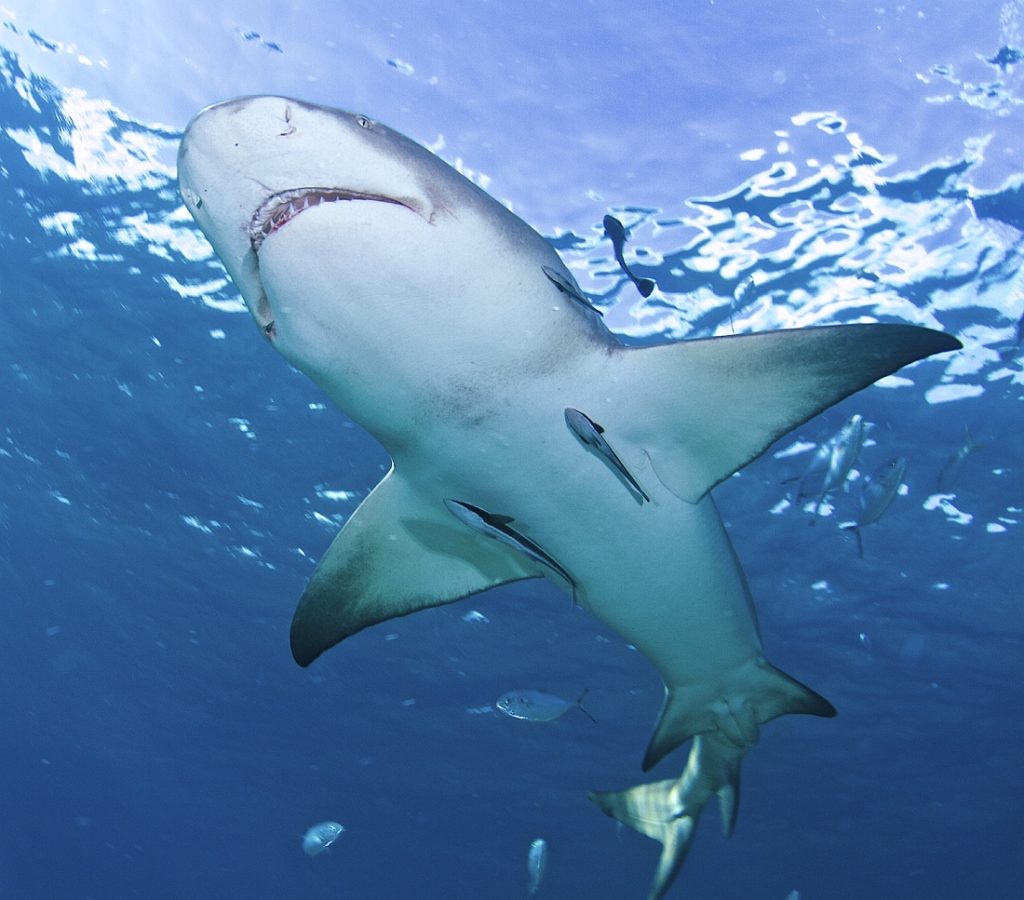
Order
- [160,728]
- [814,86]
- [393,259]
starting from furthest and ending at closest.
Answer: [160,728] < [814,86] < [393,259]

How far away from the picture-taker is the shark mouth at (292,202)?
7.13 ft

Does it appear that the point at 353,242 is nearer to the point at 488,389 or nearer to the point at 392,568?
the point at 488,389

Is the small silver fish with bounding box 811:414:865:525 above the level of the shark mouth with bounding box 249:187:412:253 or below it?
above

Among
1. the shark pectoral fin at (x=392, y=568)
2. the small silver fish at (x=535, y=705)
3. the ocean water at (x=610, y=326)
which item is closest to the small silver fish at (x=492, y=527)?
the shark pectoral fin at (x=392, y=568)

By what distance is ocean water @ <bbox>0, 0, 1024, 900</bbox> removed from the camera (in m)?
8.52

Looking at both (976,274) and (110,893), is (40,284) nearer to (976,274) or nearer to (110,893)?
(976,274)

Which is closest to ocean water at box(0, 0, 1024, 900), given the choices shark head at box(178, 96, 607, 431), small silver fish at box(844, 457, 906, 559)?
shark head at box(178, 96, 607, 431)

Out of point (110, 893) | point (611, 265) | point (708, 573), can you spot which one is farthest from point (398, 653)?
point (110, 893)

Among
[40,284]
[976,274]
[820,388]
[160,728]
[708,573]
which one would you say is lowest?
[160,728]

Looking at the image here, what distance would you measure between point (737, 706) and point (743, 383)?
264 cm

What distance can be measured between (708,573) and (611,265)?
709 cm

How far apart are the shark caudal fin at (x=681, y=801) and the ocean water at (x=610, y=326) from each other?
452 cm

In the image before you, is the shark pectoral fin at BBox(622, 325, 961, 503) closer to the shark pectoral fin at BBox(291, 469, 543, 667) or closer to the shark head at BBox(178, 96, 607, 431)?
the shark head at BBox(178, 96, 607, 431)

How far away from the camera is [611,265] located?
1033 centimetres
